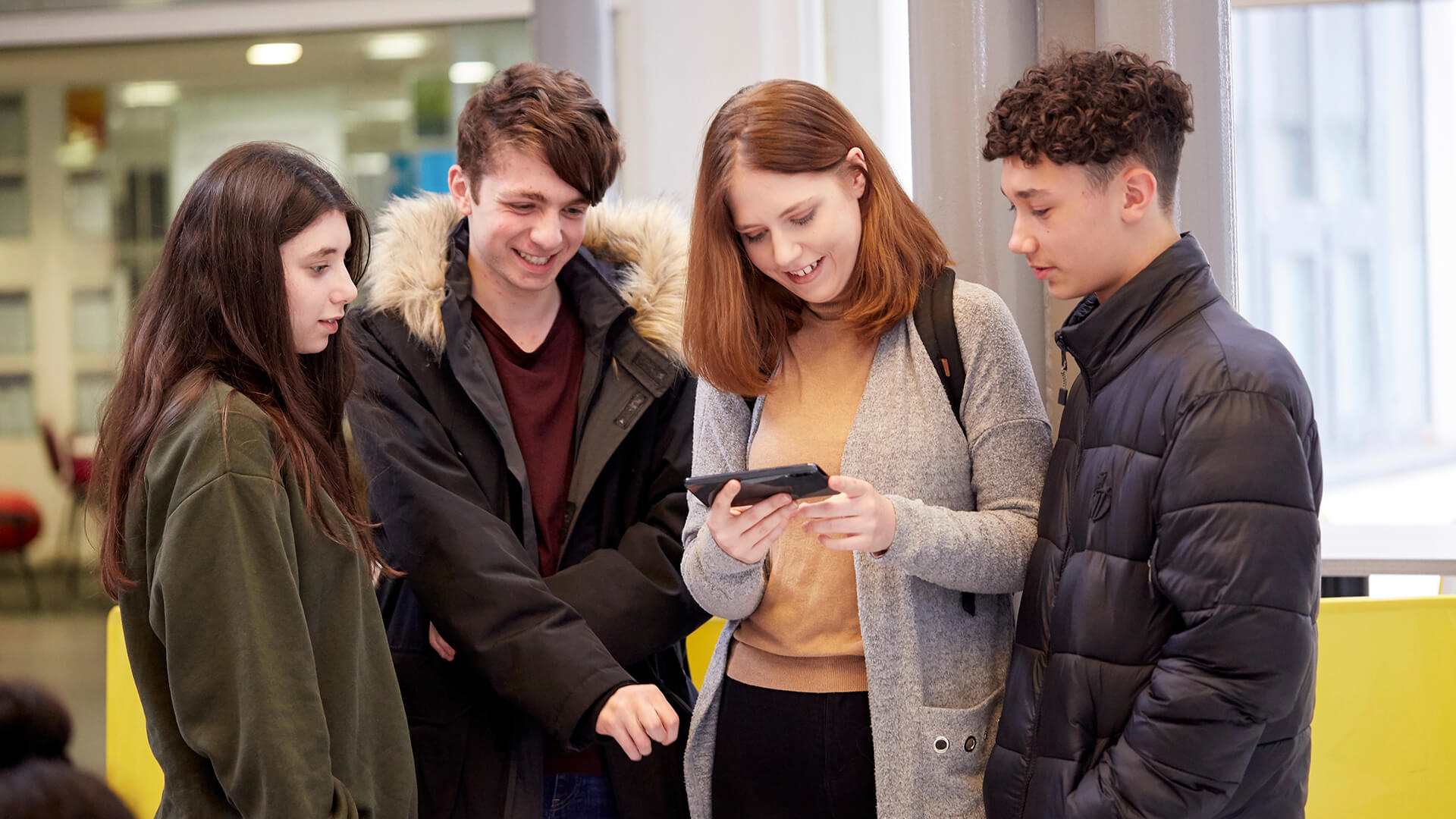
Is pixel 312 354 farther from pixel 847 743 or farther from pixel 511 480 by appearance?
pixel 847 743

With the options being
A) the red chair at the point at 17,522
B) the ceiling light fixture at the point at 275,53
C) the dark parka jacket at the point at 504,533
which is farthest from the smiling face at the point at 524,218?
the red chair at the point at 17,522

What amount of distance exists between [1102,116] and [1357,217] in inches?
96.7

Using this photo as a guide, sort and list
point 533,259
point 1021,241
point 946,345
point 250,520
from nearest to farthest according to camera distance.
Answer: point 250,520, point 1021,241, point 946,345, point 533,259

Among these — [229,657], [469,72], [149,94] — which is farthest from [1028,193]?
[149,94]

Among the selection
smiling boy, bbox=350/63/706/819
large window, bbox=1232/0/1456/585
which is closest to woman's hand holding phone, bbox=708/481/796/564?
smiling boy, bbox=350/63/706/819

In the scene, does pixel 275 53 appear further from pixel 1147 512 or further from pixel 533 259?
pixel 1147 512

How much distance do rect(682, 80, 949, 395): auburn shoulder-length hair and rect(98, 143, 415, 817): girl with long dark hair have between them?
0.61 meters

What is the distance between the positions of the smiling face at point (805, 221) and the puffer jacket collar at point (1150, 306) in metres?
0.44

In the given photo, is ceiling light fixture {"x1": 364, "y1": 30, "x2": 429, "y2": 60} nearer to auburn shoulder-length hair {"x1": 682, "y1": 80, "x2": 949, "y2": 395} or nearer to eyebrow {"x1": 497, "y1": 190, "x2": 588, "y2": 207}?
eyebrow {"x1": 497, "y1": 190, "x2": 588, "y2": 207}

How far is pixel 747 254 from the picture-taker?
7.41ft

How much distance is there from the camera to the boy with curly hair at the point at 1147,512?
1623 millimetres

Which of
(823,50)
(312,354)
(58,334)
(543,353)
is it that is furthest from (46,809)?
(58,334)

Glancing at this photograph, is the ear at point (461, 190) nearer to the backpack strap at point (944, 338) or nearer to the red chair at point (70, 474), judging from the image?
the backpack strap at point (944, 338)

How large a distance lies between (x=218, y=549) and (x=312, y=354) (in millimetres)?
519
